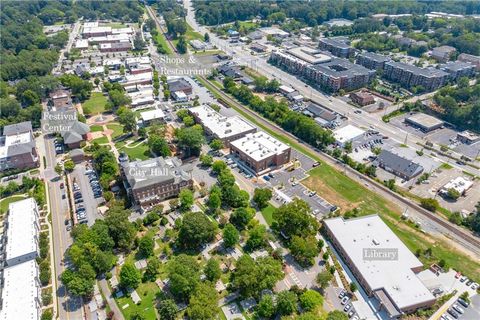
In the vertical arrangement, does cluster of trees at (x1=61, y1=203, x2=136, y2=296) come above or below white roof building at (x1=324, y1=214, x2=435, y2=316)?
above

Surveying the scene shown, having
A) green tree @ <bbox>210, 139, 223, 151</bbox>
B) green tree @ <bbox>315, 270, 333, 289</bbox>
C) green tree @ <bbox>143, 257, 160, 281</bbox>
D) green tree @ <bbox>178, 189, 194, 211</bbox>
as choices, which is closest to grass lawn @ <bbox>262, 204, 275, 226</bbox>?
green tree @ <bbox>178, 189, 194, 211</bbox>

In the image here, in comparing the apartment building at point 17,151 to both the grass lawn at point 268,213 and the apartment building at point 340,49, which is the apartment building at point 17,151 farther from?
the apartment building at point 340,49

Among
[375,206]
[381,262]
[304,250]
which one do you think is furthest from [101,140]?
[381,262]

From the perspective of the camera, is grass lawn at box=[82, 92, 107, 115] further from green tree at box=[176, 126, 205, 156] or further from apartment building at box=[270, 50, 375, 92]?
apartment building at box=[270, 50, 375, 92]

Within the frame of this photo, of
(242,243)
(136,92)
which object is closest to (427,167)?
(242,243)

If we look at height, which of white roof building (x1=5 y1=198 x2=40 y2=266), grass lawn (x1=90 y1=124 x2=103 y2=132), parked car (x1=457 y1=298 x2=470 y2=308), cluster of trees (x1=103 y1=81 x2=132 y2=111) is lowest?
parked car (x1=457 y1=298 x2=470 y2=308)
